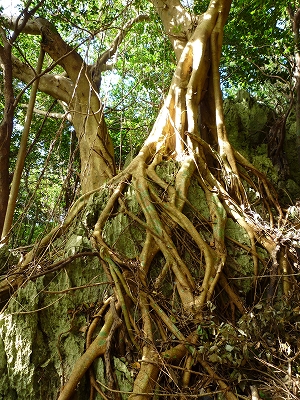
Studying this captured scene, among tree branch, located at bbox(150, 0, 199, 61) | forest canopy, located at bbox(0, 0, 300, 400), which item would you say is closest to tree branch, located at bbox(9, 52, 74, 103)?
forest canopy, located at bbox(0, 0, 300, 400)

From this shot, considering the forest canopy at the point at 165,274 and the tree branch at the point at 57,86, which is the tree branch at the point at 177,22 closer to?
the forest canopy at the point at 165,274

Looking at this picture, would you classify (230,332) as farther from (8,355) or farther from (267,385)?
(8,355)

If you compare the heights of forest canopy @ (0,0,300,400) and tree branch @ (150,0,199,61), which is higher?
tree branch @ (150,0,199,61)

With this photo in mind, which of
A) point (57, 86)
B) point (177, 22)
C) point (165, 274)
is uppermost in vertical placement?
point (177, 22)

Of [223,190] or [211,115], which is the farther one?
[211,115]

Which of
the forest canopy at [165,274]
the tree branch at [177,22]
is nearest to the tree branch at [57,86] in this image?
the forest canopy at [165,274]

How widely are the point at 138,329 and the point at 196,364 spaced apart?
0.42 meters

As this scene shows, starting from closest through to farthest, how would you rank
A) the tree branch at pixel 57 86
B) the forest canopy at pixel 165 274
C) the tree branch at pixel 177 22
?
the forest canopy at pixel 165 274 → the tree branch at pixel 177 22 → the tree branch at pixel 57 86

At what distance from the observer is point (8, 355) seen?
2.61m

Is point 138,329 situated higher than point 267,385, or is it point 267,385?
point 138,329

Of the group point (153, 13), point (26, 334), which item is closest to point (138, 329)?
point (26, 334)

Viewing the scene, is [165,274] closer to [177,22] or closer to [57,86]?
[177,22]

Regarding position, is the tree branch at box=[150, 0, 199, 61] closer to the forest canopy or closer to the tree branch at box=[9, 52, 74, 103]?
the forest canopy

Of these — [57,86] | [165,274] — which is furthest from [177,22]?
[165,274]
